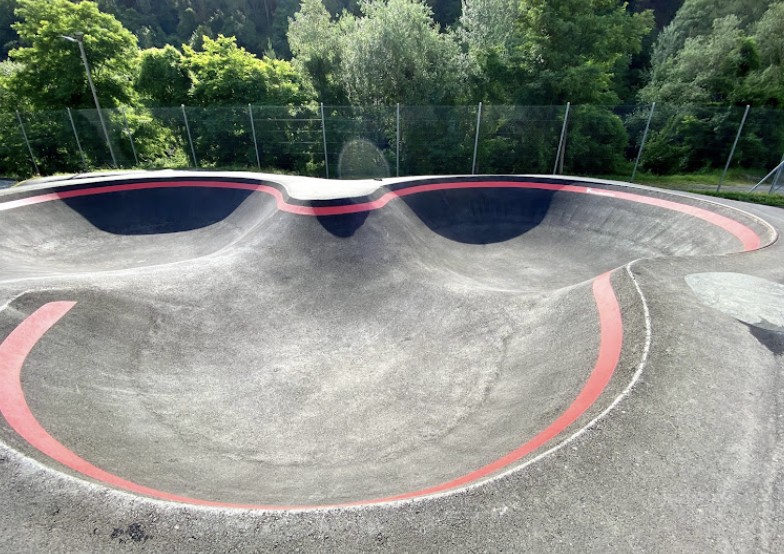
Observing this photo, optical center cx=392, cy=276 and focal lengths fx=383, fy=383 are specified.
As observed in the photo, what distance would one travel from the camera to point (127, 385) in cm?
483

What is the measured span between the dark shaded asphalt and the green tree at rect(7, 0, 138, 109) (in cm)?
1707

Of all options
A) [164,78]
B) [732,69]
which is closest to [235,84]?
[164,78]

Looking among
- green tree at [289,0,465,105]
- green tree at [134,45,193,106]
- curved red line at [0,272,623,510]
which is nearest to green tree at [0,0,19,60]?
green tree at [134,45,193,106]

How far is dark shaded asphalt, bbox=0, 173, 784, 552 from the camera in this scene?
2.42 m

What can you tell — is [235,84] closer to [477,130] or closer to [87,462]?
[477,130]

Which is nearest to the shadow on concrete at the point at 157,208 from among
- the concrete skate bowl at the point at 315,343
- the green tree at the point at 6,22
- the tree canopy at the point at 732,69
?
the concrete skate bowl at the point at 315,343

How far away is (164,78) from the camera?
21500 mm

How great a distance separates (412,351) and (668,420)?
3.57 metres

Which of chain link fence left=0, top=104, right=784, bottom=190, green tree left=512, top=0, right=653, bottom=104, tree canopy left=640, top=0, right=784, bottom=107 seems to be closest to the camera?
chain link fence left=0, top=104, right=784, bottom=190

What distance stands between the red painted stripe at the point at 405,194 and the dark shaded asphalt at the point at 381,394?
0.99ft

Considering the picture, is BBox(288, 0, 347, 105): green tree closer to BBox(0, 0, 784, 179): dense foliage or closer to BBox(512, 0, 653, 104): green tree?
BBox(0, 0, 784, 179): dense foliage

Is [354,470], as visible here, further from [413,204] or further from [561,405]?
[413,204]

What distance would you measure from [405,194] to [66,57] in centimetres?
2301

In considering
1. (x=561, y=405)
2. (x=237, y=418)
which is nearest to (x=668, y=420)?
(x=561, y=405)
